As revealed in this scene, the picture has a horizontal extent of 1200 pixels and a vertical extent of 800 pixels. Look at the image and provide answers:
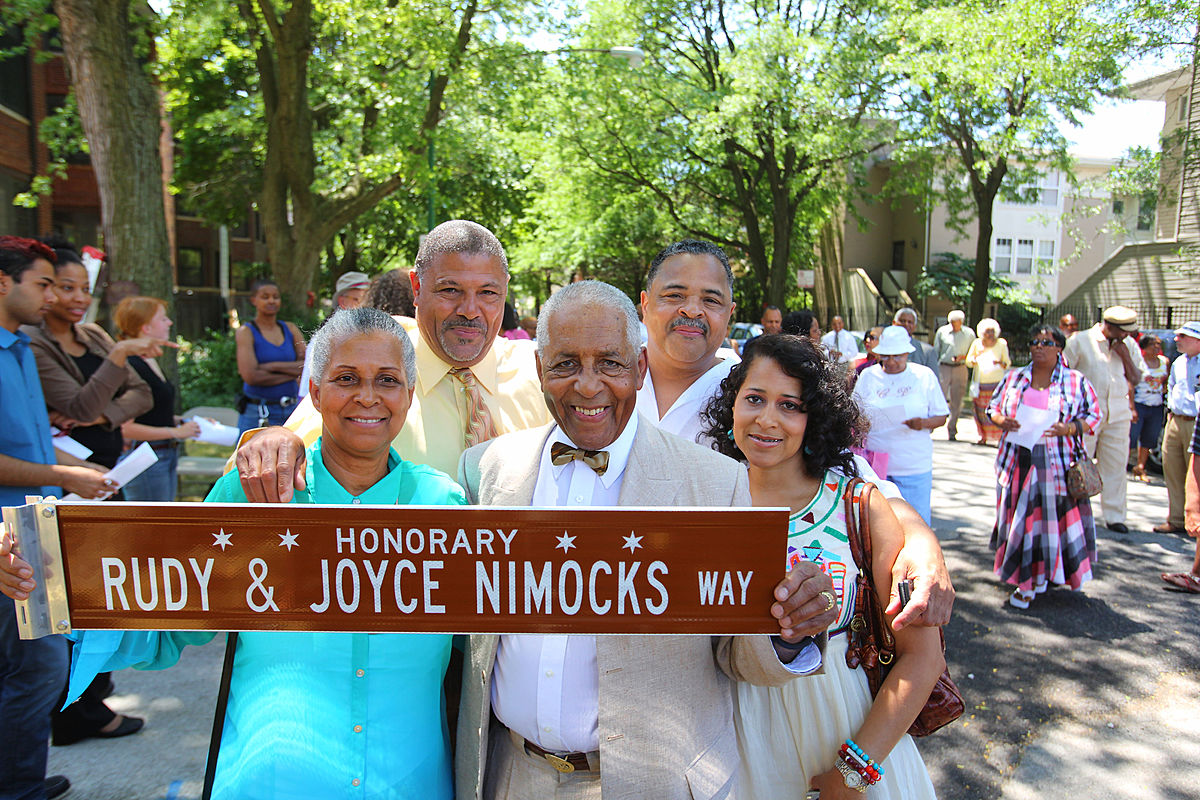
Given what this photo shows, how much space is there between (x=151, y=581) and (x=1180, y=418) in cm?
890

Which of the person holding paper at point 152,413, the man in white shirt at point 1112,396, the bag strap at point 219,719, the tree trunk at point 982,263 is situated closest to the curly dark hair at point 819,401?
the bag strap at point 219,719

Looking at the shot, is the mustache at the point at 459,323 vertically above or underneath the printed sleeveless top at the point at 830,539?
above

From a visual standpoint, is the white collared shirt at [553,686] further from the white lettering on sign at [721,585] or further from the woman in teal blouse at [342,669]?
the white lettering on sign at [721,585]

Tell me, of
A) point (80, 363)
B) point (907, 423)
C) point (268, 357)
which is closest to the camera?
point (80, 363)

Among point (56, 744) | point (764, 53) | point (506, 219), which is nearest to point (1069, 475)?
point (56, 744)

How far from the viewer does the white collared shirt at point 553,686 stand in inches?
75.7

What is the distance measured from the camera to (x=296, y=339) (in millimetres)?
7383

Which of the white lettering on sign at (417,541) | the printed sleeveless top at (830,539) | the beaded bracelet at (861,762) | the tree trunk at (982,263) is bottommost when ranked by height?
the beaded bracelet at (861,762)

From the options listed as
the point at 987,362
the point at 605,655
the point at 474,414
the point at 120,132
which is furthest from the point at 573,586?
the point at 987,362

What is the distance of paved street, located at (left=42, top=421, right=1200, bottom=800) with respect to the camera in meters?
3.71

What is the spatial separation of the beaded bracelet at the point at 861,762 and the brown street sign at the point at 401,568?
0.71 meters

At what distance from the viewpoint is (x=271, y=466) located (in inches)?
75.9

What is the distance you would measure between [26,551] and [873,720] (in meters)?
2.17

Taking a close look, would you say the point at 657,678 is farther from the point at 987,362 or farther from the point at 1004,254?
the point at 1004,254
